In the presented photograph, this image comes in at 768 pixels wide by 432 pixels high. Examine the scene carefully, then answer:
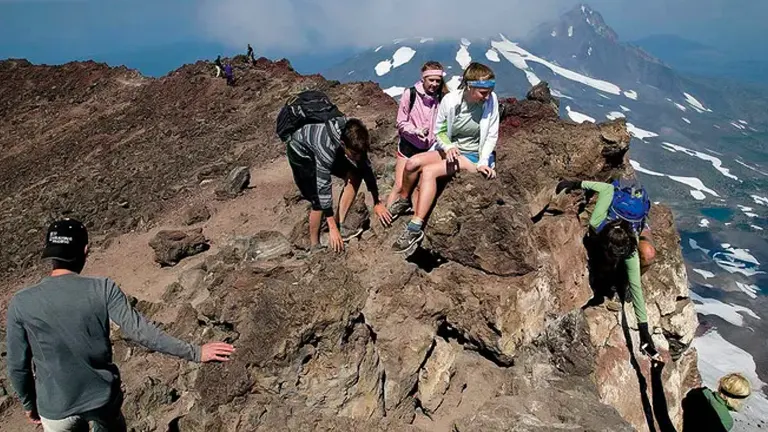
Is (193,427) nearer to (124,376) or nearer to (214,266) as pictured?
(124,376)

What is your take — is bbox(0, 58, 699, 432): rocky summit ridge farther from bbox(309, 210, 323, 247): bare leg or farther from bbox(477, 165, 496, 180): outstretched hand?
bbox(309, 210, 323, 247): bare leg

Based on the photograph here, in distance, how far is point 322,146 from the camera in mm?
7656

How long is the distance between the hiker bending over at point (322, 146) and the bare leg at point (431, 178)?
0.89 metres

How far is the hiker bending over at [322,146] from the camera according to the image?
753 centimetres

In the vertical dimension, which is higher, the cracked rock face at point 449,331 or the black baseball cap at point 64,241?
the black baseball cap at point 64,241

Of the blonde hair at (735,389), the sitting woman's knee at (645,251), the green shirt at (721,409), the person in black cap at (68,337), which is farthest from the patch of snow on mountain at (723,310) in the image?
the person in black cap at (68,337)

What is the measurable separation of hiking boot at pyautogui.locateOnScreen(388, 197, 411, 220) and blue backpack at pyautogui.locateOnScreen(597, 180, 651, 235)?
134 inches

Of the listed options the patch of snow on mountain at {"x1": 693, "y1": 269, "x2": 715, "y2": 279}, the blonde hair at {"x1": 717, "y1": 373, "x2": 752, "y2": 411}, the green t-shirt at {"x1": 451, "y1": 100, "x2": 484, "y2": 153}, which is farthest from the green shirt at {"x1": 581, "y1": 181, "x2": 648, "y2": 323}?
the patch of snow on mountain at {"x1": 693, "y1": 269, "x2": 715, "y2": 279}

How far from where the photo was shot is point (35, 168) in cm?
2684

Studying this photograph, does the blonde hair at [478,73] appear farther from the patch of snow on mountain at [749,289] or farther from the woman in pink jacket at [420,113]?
the patch of snow on mountain at [749,289]

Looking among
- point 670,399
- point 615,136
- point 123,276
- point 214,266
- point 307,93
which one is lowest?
point 670,399

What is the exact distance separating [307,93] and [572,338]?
18.6 ft

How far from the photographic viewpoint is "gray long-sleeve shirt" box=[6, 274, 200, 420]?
4.31m

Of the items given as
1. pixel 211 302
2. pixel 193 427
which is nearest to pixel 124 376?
pixel 211 302
